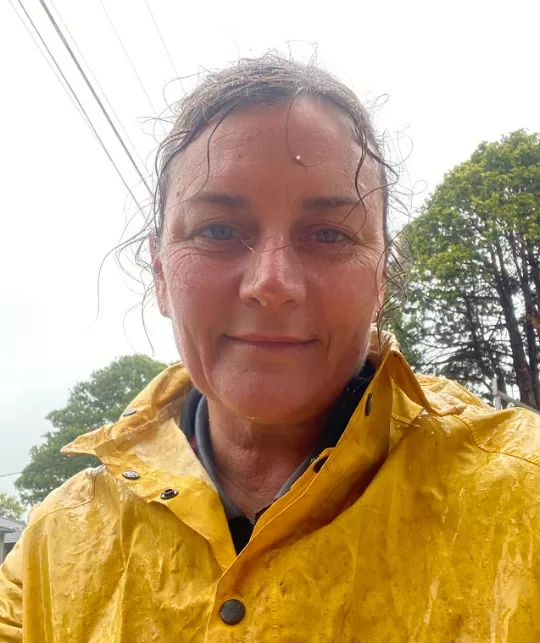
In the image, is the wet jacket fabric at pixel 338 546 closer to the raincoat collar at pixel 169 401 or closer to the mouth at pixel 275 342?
the raincoat collar at pixel 169 401

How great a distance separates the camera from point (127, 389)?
17.1 metres

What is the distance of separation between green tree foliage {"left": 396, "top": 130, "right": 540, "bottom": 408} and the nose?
1090 cm

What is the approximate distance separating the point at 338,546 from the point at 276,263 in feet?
1.71

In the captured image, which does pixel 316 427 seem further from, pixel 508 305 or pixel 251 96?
pixel 508 305

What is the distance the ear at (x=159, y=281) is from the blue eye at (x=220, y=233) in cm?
23

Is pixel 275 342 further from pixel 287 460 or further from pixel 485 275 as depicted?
pixel 485 275

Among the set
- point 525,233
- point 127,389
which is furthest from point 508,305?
point 127,389

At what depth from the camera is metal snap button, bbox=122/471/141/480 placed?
123cm

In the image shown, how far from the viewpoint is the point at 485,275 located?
38.4 ft

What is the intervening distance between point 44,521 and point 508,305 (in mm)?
11652

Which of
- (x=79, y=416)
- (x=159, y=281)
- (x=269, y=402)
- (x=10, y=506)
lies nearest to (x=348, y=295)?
(x=269, y=402)

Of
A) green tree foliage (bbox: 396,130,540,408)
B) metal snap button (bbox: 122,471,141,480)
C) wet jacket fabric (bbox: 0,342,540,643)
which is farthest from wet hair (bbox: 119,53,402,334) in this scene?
green tree foliage (bbox: 396,130,540,408)

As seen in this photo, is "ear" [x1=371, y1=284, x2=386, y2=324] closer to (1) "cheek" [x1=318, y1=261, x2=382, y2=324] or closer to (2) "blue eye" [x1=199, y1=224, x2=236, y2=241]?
(1) "cheek" [x1=318, y1=261, x2=382, y2=324]

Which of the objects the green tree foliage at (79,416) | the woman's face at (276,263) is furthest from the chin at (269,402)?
the green tree foliage at (79,416)
